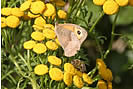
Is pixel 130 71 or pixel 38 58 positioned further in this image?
pixel 130 71

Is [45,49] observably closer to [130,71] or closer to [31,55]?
[31,55]

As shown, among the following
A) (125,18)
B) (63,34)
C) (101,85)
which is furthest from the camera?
(125,18)

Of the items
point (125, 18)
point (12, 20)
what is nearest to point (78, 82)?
point (12, 20)

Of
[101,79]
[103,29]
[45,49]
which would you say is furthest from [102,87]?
[103,29]

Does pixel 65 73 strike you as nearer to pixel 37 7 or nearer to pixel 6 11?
pixel 37 7

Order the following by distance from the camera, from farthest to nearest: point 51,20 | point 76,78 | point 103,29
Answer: point 103,29 < point 51,20 < point 76,78

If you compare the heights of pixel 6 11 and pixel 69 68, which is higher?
pixel 6 11
